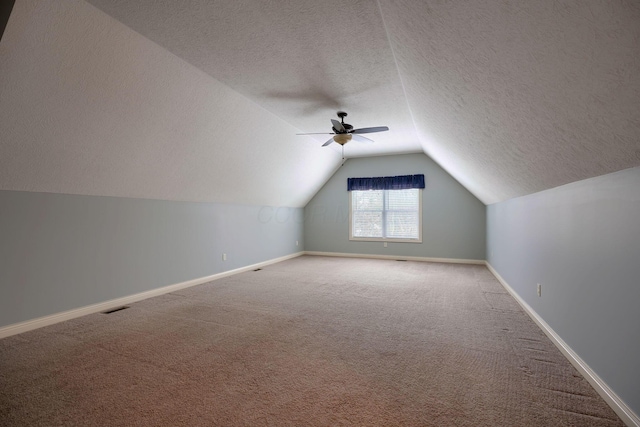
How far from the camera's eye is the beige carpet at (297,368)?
1571 mm

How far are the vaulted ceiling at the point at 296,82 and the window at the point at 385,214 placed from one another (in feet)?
9.22

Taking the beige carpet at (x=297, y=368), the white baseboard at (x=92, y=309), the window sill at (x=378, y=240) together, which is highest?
the window sill at (x=378, y=240)

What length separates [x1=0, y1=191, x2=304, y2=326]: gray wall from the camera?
265 centimetres

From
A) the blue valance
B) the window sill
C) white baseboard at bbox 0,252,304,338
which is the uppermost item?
the blue valance

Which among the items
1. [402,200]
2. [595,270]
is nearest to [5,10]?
[595,270]

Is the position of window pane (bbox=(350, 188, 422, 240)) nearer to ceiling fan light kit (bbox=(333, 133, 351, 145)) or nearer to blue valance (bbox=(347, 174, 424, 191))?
blue valance (bbox=(347, 174, 424, 191))

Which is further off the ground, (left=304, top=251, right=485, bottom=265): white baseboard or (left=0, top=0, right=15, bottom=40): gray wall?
(left=0, top=0, right=15, bottom=40): gray wall

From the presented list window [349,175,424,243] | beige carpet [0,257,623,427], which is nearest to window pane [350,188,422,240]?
window [349,175,424,243]

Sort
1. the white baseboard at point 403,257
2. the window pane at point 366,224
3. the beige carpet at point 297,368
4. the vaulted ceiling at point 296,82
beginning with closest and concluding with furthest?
the vaulted ceiling at point 296,82
the beige carpet at point 297,368
the white baseboard at point 403,257
the window pane at point 366,224

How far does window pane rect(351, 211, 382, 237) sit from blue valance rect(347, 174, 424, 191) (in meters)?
0.65

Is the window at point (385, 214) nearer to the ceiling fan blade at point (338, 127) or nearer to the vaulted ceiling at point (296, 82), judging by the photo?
the vaulted ceiling at point (296, 82)

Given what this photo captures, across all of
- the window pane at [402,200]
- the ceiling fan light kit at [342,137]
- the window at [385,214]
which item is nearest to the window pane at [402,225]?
the window at [385,214]

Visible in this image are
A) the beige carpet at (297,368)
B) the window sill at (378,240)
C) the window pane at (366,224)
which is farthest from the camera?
the window pane at (366,224)

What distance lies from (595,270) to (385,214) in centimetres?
535
